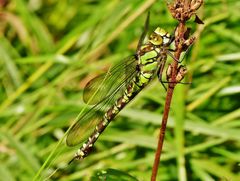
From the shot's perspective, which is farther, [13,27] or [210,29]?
[13,27]

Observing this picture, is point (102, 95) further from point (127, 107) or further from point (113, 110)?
point (127, 107)

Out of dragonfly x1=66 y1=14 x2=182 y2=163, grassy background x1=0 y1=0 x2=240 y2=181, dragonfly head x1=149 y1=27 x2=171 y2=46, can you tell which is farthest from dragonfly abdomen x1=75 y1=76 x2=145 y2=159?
grassy background x1=0 y1=0 x2=240 y2=181

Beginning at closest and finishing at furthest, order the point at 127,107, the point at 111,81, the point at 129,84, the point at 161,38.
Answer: the point at 161,38, the point at 129,84, the point at 111,81, the point at 127,107

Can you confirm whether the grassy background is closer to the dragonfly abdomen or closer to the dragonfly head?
the dragonfly abdomen

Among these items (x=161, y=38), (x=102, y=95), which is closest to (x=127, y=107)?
(x=102, y=95)

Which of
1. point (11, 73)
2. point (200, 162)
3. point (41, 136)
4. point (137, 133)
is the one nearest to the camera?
point (200, 162)

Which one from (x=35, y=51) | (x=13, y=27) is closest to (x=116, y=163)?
(x=35, y=51)

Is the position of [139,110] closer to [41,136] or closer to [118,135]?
[118,135]

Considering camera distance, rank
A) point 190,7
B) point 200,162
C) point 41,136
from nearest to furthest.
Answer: point 190,7, point 200,162, point 41,136
